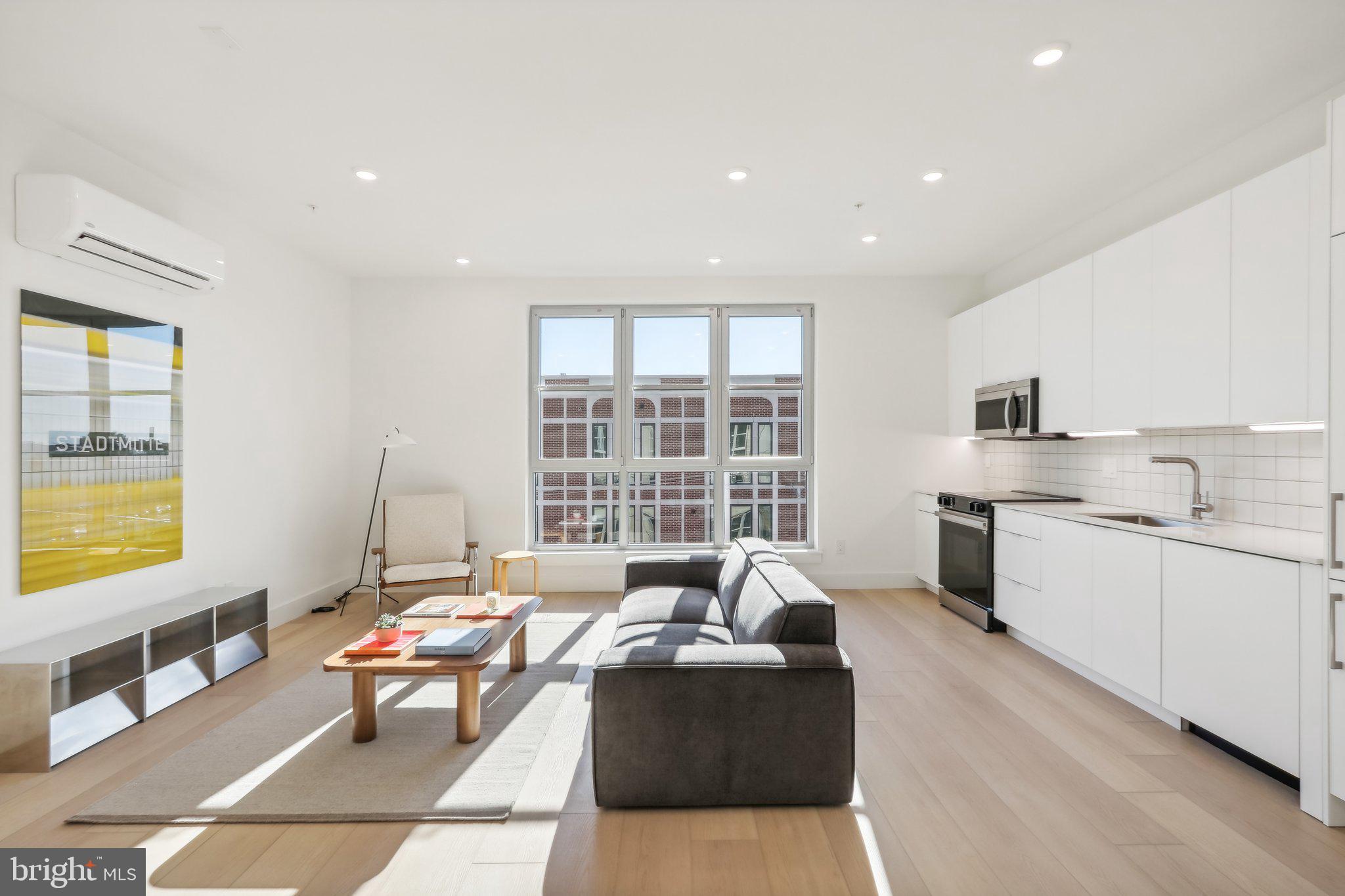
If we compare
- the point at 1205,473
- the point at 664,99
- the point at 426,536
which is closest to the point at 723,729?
the point at 664,99

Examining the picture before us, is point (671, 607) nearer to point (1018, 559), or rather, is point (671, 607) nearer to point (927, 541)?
point (1018, 559)

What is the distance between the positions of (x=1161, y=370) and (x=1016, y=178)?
1.26 metres

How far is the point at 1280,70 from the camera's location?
7.90ft

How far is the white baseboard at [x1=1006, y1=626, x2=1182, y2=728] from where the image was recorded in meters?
2.84

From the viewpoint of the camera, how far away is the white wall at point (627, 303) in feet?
17.6

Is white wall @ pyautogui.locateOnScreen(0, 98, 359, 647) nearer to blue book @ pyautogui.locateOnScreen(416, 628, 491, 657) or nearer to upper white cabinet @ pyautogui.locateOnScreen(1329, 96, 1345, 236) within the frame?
blue book @ pyautogui.locateOnScreen(416, 628, 491, 657)

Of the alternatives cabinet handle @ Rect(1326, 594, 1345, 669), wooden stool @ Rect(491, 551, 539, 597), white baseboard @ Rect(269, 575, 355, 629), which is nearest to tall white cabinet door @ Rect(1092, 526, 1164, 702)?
cabinet handle @ Rect(1326, 594, 1345, 669)

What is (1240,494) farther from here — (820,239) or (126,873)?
(126,873)

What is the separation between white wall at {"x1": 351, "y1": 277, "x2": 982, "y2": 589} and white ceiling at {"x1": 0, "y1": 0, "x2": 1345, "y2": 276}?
4.44 ft

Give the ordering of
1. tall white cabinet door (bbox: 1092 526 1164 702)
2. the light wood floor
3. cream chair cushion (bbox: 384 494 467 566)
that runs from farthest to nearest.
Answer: cream chair cushion (bbox: 384 494 467 566) → tall white cabinet door (bbox: 1092 526 1164 702) → the light wood floor

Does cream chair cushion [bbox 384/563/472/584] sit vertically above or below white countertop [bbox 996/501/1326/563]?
below

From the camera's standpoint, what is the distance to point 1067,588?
3.43m

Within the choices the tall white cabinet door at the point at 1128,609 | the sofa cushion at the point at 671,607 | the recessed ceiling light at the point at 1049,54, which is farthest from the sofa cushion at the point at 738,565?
the recessed ceiling light at the point at 1049,54

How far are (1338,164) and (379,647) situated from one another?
13.1 ft
